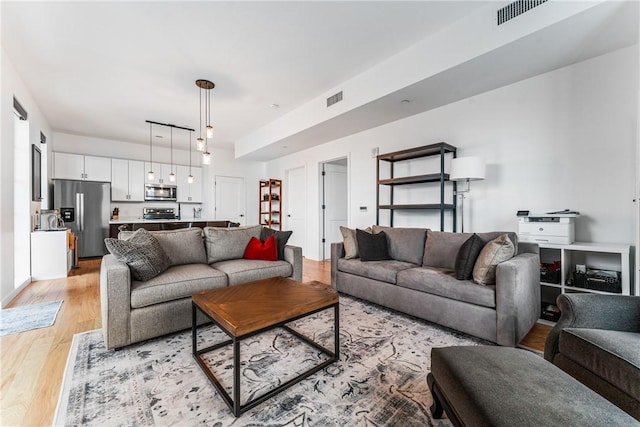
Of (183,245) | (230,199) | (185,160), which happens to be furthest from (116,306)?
(185,160)

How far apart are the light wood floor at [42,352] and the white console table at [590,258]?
0.55 m

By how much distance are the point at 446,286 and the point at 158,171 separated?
22.4 ft

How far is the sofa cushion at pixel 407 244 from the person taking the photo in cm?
326


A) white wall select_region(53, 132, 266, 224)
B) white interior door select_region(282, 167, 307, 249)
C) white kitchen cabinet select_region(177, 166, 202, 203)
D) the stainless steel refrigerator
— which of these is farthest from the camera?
white kitchen cabinet select_region(177, 166, 202, 203)

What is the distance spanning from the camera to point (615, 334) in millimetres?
1288

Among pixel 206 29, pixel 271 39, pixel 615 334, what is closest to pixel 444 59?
pixel 271 39

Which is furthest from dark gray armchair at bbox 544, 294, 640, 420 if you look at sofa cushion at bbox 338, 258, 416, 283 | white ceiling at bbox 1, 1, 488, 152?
white ceiling at bbox 1, 1, 488, 152

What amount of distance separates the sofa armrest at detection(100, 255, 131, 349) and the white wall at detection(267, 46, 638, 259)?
3.67 meters

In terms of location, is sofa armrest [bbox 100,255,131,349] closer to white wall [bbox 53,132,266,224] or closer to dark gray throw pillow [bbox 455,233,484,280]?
dark gray throw pillow [bbox 455,233,484,280]

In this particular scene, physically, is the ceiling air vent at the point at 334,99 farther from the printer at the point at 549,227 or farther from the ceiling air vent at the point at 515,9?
the printer at the point at 549,227

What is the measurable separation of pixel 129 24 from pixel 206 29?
27.3 inches

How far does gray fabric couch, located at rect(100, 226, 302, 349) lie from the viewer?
6.77 feet

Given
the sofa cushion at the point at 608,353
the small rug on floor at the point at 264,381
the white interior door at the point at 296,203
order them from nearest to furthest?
the sofa cushion at the point at 608,353 → the small rug on floor at the point at 264,381 → the white interior door at the point at 296,203

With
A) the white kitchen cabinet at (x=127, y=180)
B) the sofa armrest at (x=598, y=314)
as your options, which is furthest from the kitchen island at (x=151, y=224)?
the sofa armrest at (x=598, y=314)
